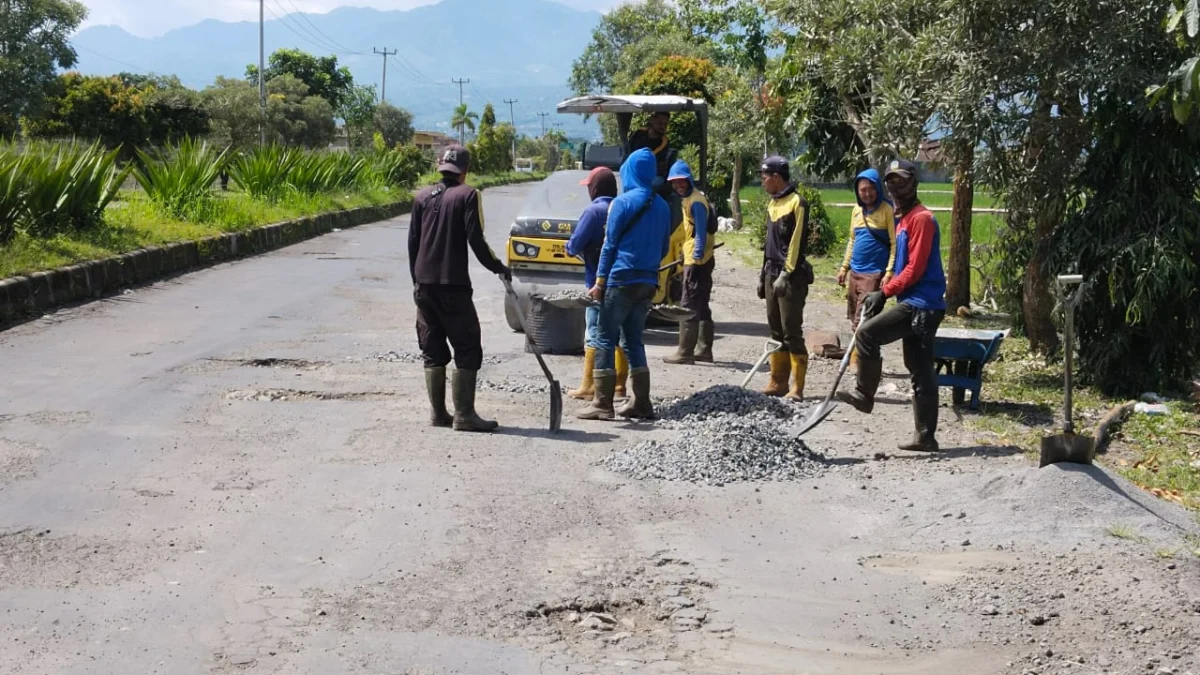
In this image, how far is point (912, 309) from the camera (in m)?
8.45

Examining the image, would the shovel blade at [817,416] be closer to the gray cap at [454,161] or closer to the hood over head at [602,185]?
the hood over head at [602,185]

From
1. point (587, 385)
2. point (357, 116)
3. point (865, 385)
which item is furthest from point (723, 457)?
point (357, 116)

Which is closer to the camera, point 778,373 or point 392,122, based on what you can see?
point 778,373

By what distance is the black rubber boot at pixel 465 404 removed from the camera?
348 inches

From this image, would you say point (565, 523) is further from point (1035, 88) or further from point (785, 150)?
point (785, 150)

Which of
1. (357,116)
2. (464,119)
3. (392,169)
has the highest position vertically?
(464,119)

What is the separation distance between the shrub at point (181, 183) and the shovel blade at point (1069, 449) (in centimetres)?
1696

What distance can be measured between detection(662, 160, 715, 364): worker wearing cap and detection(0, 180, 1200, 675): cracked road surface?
239 centimetres

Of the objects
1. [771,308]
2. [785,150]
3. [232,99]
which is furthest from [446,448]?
[232,99]

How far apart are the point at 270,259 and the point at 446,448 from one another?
44.0 ft

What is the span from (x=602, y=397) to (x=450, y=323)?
1.30 meters

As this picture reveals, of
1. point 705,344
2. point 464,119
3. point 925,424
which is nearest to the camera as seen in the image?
point 925,424

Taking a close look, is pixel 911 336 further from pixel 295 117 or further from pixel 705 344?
pixel 295 117

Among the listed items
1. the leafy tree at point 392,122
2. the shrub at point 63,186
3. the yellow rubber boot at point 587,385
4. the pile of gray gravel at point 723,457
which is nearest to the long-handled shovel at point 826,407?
the pile of gray gravel at point 723,457
